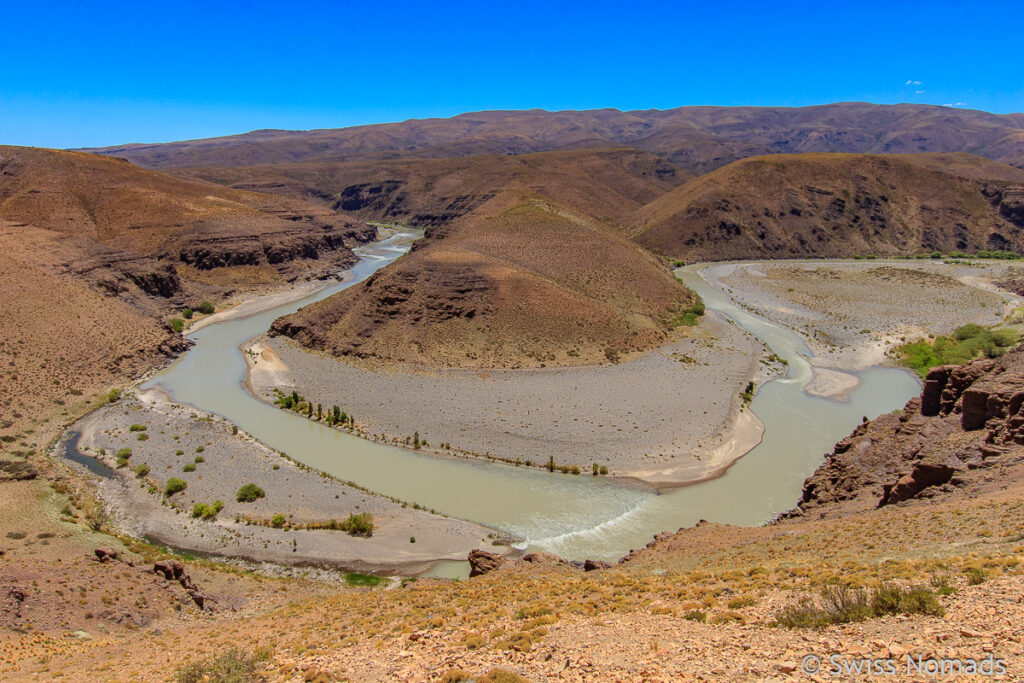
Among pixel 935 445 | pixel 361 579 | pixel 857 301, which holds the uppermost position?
pixel 857 301

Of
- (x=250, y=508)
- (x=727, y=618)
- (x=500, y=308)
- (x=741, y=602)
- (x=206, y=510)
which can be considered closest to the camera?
(x=727, y=618)

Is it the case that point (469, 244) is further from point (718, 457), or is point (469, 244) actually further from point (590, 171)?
point (590, 171)

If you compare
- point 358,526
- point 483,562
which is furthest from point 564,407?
point 483,562

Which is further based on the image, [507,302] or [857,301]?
[857,301]

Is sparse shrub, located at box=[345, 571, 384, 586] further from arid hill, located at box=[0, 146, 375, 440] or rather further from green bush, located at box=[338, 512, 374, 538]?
arid hill, located at box=[0, 146, 375, 440]

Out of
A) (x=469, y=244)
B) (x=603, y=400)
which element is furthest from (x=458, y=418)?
(x=469, y=244)

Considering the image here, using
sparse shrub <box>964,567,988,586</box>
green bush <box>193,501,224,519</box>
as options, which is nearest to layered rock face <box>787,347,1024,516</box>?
sparse shrub <box>964,567,988,586</box>

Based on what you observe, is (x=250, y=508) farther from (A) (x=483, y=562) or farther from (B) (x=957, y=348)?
(B) (x=957, y=348)
